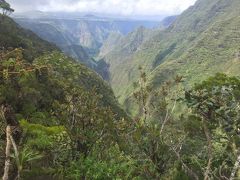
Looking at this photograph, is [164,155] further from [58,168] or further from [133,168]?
[58,168]

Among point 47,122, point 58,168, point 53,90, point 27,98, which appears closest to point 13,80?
point 27,98

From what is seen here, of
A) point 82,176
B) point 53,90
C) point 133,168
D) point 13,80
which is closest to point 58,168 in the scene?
point 82,176

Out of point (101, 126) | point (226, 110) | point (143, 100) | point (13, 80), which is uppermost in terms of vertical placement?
point (226, 110)

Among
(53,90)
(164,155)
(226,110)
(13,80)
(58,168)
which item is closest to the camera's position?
(226,110)

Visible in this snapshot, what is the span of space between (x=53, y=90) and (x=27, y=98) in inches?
541

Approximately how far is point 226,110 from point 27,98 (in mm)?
32507

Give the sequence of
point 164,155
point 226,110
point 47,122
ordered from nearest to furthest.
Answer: point 226,110 < point 164,155 < point 47,122

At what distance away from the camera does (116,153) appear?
17.5 m

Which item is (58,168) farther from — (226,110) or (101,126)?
(226,110)

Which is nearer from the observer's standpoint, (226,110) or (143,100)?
(226,110)

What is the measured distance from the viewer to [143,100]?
15.8 metres

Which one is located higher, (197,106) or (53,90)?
(197,106)

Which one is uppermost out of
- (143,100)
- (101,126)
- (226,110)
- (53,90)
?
(226,110)

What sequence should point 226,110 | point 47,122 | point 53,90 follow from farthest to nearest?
point 53,90 < point 47,122 < point 226,110
